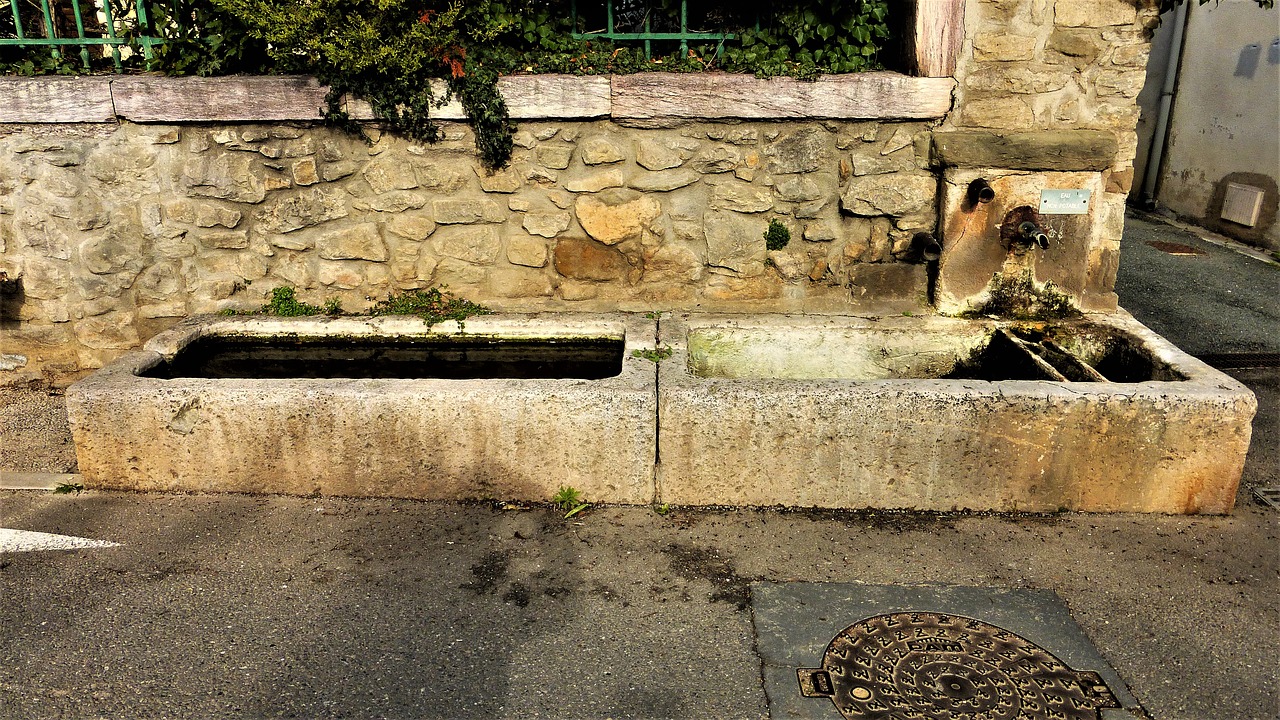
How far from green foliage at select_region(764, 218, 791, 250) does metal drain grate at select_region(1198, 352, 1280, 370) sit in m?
2.54

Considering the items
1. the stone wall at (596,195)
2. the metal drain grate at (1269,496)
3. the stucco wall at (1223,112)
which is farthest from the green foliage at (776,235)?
the stucco wall at (1223,112)

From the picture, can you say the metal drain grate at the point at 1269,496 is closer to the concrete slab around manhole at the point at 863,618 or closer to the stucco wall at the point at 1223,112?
the concrete slab around manhole at the point at 863,618

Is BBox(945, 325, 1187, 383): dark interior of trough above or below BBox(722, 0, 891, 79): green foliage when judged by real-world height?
below

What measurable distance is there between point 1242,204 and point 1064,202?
4.70m

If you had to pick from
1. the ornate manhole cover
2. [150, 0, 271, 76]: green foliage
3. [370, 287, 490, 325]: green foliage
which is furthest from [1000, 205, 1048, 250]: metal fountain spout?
[150, 0, 271, 76]: green foliage

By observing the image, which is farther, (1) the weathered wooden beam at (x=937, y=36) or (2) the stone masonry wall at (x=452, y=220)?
(2) the stone masonry wall at (x=452, y=220)

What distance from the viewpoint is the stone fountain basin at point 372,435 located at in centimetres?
322

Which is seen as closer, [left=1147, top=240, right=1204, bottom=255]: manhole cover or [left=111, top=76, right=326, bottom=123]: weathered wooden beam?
[left=111, top=76, right=326, bottom=123]: weathered wooden beam

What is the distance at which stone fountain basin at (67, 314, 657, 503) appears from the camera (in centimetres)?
322

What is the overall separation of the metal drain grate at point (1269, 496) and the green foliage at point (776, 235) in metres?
2.19

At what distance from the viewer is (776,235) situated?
13.8 feet

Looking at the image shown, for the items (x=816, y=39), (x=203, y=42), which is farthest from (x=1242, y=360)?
(x=203, y=42)

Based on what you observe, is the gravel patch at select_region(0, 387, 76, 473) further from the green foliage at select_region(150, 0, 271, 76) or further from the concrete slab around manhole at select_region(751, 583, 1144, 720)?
the concrete slab around manhole at select_region(751, 583, 1144, 720)

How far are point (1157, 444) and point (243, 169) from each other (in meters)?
4.02
